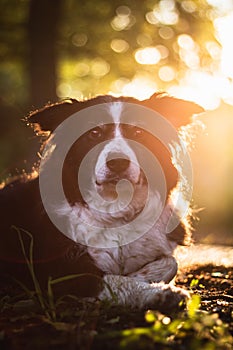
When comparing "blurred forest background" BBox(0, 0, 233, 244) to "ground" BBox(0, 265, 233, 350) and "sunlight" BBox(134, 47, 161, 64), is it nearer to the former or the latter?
"sunlight" BBox(134, 47, 161, 64)

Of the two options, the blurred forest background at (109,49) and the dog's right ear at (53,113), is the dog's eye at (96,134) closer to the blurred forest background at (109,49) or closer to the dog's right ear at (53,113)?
the dog's right ear at (53,113)

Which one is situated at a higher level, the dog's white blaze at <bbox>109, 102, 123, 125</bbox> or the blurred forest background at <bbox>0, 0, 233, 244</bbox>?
the blurred forest background at <bbox>0, 0, 233, 244</bbox>

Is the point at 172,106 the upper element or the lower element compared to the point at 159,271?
upper

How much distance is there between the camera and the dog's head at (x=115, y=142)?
16.0 ft

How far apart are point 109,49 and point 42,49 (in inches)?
137

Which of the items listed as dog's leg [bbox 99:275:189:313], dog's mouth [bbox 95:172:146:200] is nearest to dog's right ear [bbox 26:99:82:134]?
dog's mouth [bbox 95:172:146:200]

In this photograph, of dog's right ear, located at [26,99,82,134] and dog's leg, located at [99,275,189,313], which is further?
dog's right ear, located at [26,99,82,134]

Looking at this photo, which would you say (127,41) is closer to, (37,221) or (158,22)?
(158,22)

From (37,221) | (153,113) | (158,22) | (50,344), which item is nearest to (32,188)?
Answer: (37,221)

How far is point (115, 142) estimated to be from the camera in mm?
4984

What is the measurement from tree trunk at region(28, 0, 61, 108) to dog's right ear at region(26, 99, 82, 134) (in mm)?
9787

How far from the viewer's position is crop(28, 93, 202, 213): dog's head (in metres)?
4.89

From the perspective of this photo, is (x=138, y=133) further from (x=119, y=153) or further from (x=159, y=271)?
(x=159, y=271)

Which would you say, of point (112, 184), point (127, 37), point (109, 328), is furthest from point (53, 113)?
point (127, 37)
